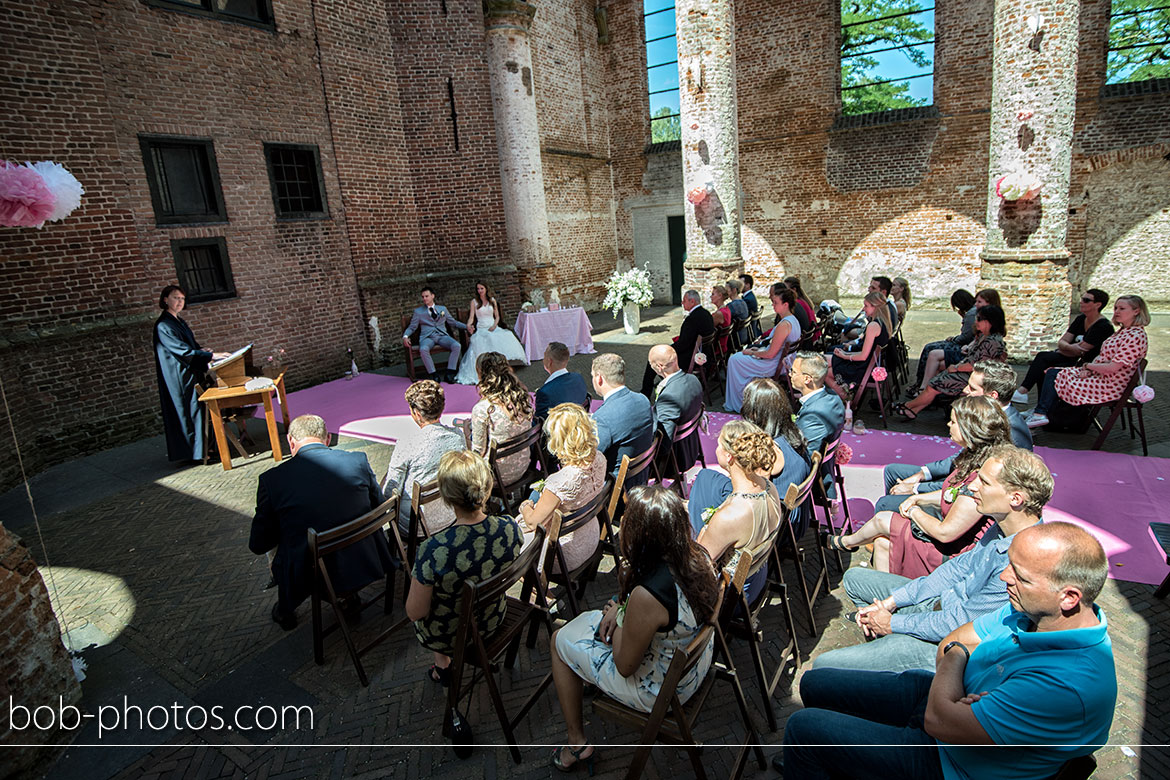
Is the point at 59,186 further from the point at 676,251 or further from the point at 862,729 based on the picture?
the point at 676,251

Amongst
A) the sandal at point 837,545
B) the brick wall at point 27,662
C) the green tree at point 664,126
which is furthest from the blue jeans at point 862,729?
the green tree at point 664,126

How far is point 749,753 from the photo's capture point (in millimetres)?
2848

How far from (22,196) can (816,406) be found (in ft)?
18.6

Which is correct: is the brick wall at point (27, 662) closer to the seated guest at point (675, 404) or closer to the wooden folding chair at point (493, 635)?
the wooden folding chair at point (493, 635)

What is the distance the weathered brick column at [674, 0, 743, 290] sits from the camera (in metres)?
10.3

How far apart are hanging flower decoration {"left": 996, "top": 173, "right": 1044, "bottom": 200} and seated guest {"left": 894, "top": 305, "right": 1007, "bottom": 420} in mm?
3210

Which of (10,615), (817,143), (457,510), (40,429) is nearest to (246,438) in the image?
(40,429)

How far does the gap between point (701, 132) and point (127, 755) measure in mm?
10441

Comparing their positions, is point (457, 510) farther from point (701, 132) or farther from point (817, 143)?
point (817, 143)

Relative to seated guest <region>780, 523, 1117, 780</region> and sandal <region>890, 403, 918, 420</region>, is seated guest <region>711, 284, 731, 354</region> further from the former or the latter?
seated guest <region>780, 523, 1117, 780</region>

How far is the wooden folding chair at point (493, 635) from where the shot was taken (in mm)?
2725

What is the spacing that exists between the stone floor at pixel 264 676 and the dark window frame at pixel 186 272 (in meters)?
4.02

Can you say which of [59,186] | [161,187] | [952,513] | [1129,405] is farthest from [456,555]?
[161,187]

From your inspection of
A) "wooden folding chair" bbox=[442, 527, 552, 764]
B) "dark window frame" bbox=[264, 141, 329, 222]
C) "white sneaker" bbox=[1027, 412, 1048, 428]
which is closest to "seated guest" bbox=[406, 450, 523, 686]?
"wooden folding chair" bbox=[442, 527, 552, 764]
